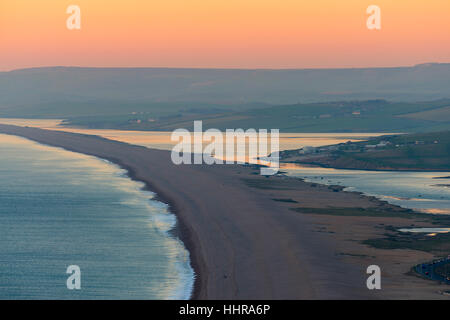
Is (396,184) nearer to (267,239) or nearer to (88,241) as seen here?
(267,239)

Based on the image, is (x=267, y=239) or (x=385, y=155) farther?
(x=385, y=155)

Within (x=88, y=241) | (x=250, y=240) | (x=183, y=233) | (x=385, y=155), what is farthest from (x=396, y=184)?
(x=88, y=241)

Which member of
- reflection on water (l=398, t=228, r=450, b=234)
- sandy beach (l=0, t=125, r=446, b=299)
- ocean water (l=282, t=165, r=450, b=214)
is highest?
sandy beach (l=0, t=125, r=446, b=299)

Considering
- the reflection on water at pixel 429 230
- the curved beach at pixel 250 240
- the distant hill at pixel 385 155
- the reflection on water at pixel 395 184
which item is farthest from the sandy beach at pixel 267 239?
the distant hill at pixel 385 155

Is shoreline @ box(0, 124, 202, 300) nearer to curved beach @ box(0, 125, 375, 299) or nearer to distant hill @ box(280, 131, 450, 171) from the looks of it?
curved beach @ box(0, 125, 375, 299)

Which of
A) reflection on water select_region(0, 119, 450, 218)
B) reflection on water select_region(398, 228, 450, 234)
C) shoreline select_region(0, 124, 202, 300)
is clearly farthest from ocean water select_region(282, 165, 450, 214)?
shoreline select_region(0, 124, 202, 300)

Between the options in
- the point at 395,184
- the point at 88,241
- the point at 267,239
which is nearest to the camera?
the point at 267,239
